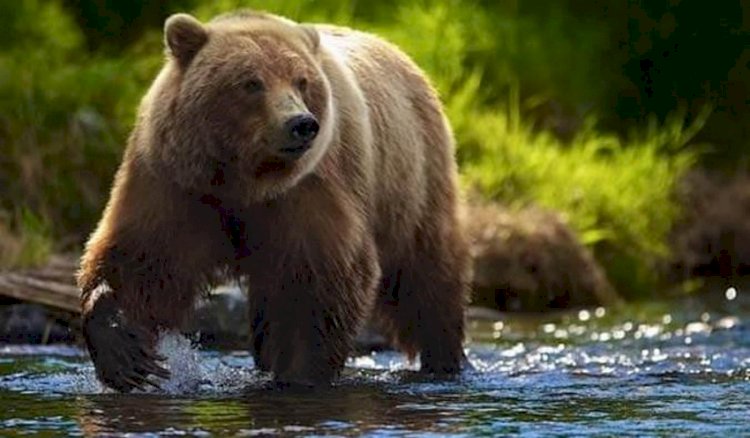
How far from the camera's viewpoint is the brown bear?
27.0 feet

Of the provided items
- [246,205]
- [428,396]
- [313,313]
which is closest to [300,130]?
[246,205]

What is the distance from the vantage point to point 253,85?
8.23 m

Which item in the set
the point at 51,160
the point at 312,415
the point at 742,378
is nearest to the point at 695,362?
the point at 742,378

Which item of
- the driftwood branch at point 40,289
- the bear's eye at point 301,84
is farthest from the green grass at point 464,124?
the bear's eye at point 301,84

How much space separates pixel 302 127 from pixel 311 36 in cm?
82

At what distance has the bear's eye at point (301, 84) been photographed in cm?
829

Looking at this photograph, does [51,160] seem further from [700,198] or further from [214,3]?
[700,198]

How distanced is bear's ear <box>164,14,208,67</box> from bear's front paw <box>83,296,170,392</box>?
1.00 m

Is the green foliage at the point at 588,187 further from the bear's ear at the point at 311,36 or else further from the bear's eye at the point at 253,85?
the bear's eye at the point at 253,85

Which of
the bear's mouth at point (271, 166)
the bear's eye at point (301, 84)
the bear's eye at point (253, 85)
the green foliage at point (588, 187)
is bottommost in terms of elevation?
the bear's mouth at point (271, 166)

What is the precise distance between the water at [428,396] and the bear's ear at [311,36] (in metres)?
1.32

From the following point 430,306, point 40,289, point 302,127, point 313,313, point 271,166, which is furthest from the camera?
point 40,289

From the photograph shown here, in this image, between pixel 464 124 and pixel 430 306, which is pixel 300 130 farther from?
pixel 464 124

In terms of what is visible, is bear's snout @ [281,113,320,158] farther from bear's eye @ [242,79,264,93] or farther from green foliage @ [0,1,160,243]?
green foliage @ [0,1,160,243]
